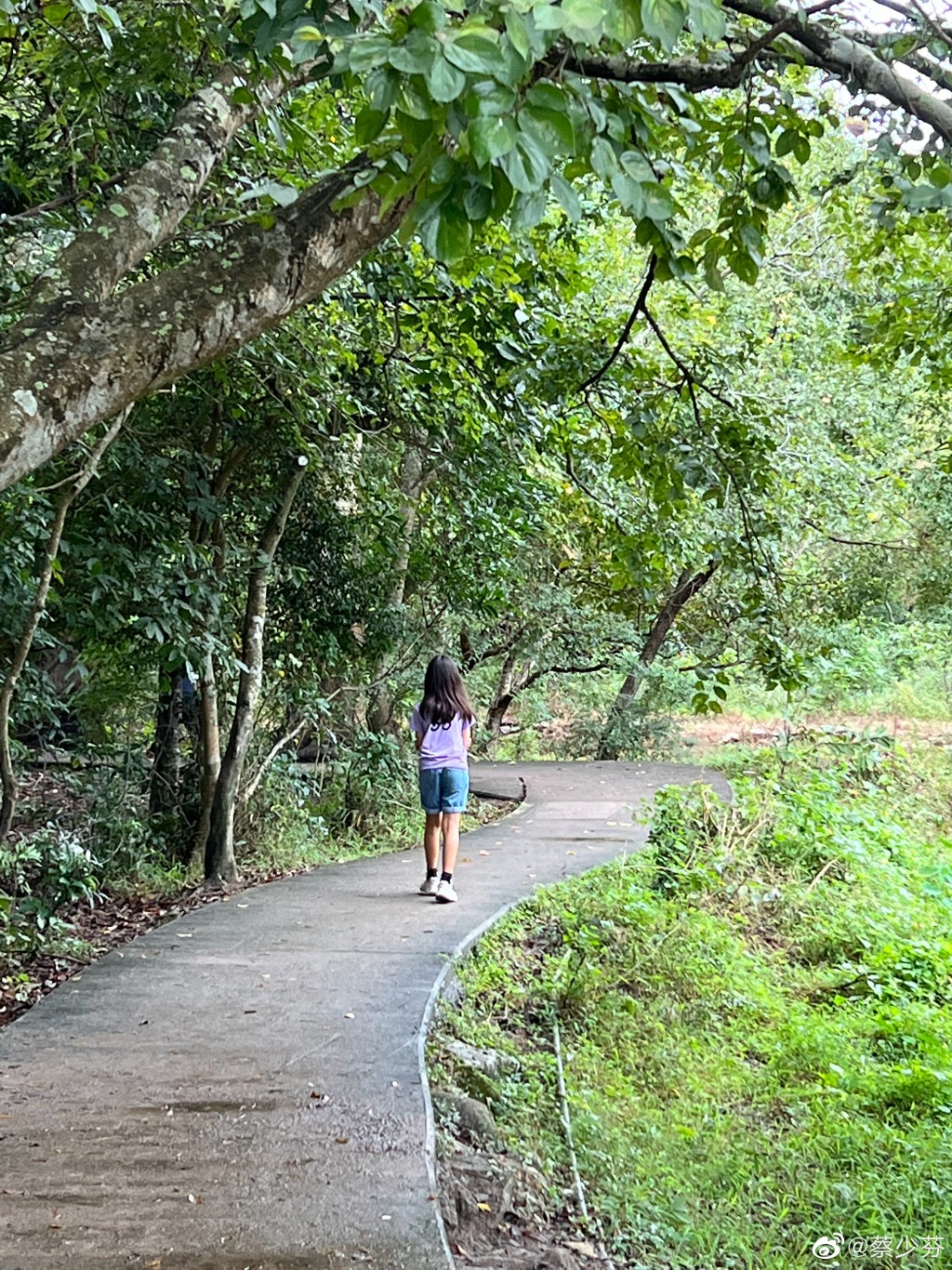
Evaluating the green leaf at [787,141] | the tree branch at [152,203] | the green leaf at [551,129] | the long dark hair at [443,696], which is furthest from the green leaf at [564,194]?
the long dark hair at [443,696]

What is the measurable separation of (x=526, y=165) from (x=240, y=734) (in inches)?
264

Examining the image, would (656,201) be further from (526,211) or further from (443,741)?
(443,741)

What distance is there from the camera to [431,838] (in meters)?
7.52

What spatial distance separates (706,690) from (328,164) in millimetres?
3418

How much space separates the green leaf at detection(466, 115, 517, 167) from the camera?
1807mm

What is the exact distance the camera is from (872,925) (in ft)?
27.9

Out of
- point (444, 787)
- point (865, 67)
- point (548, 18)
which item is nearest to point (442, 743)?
point (444, 787)

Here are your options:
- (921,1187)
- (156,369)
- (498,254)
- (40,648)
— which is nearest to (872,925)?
(921,1187)

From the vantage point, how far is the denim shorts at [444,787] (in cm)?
727

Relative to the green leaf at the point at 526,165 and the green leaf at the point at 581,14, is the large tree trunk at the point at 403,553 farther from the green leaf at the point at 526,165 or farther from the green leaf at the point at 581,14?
the green leaf at the point at 581,14

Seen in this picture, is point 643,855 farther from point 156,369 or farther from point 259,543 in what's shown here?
point 156,369

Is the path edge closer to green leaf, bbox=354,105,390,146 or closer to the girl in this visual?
the girl

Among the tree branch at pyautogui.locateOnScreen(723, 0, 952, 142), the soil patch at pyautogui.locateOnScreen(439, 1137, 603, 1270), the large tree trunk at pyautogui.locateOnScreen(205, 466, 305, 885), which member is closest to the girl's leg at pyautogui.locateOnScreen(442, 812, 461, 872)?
the large tree trunk at pyautogui.locateOnScreen(205, 466, 305, 885)

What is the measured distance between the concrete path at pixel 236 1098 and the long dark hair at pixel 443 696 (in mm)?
1267
